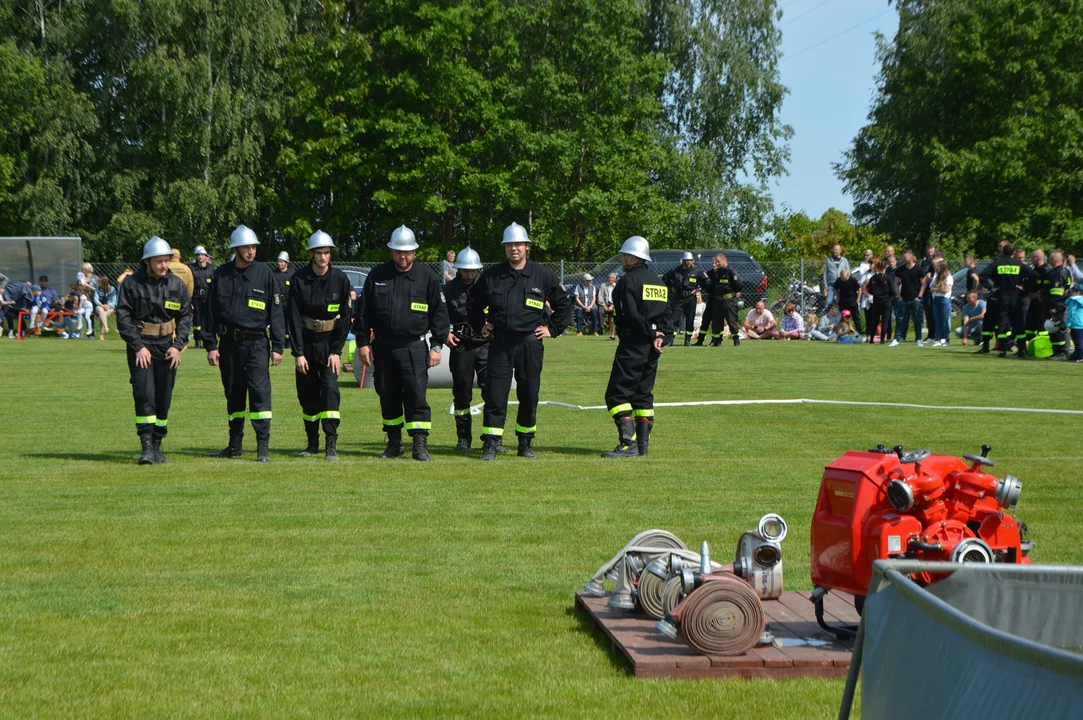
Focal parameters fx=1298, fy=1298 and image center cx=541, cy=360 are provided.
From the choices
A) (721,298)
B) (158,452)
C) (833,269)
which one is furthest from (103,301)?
(158,452)

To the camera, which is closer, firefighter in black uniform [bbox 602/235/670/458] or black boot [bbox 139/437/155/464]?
black boot [bbox 139/437/155/464]

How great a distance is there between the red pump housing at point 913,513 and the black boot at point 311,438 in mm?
7964

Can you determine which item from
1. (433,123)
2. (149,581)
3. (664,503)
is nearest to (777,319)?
(433,123)

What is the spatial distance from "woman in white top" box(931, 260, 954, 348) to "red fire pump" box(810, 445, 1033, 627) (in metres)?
23.4

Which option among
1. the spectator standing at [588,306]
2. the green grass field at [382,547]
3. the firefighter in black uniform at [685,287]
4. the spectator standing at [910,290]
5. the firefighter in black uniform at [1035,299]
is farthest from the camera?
the spectator standing at [588,306]

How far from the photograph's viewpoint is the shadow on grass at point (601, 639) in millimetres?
5770

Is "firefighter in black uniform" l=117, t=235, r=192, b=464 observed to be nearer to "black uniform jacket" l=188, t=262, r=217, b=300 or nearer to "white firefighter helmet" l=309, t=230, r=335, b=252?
"white firefighter helmet" l=309, t=230, r=335, b=252

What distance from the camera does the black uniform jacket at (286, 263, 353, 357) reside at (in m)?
12.7

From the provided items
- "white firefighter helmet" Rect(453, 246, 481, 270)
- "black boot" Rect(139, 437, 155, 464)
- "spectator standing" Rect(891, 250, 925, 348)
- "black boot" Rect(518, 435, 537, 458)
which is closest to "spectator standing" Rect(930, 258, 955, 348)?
"spectator standing" Rect(891, 250, 925, 348)

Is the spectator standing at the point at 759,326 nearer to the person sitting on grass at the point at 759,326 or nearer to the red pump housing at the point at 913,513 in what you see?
the person sitting on grass at the point at 759,326

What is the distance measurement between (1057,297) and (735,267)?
1484cm

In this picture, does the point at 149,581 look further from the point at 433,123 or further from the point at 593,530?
the point at 433,123

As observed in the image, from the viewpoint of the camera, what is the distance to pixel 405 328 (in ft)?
40.3

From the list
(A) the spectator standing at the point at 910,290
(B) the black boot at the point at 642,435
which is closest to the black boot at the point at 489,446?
(B) the black boot at the point at 642,435
